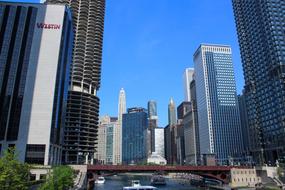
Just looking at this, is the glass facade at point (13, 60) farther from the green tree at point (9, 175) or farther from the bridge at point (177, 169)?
the green tree at point (9, 175)

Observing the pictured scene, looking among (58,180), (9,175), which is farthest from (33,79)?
(9,175)

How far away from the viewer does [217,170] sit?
13362cm

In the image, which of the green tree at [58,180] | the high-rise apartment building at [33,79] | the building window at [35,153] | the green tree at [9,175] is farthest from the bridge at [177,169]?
the green tree at [9,175]

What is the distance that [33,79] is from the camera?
5945 inches

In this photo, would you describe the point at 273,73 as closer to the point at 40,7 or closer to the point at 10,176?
the point at 40,7

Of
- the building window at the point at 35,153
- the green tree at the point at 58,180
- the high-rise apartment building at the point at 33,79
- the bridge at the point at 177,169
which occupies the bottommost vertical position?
the green tree at the point at 58,180

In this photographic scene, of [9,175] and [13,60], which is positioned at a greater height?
[13,60]

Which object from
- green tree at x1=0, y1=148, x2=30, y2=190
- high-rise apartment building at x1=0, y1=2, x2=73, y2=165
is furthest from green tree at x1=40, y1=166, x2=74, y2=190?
high-rise apartment building at x1=0, y1=2, x2=73, y2=165

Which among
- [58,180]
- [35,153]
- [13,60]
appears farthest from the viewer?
[13,60]

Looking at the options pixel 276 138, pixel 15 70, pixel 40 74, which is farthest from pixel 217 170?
pixel 15 70

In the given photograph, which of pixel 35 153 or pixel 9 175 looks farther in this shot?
pixel 35 153

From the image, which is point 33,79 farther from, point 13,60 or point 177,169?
point 177,169

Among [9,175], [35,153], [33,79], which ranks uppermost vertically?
[33,79]

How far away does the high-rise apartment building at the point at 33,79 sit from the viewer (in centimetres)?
14338
